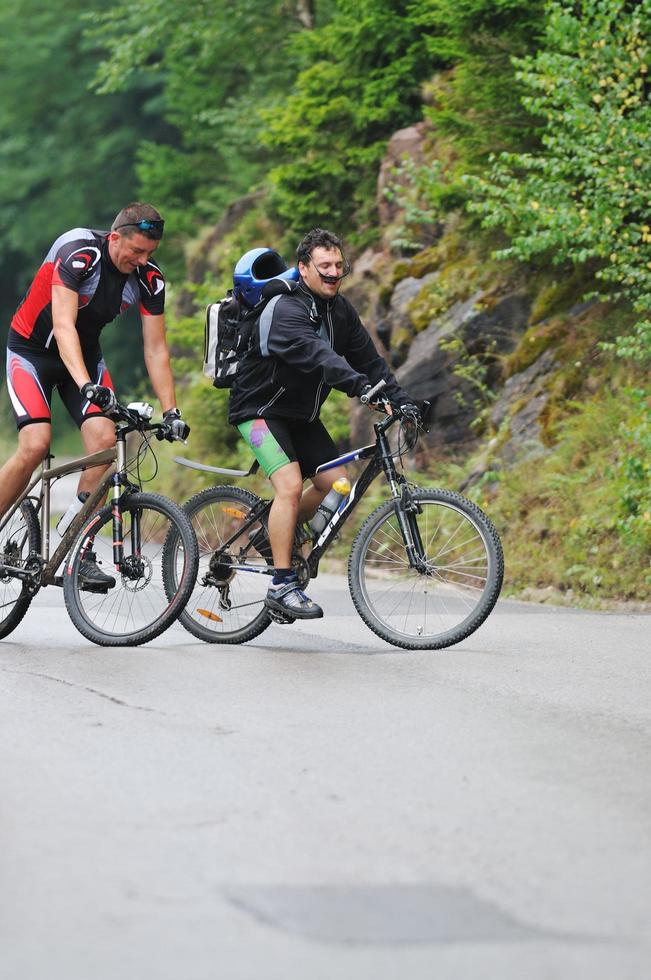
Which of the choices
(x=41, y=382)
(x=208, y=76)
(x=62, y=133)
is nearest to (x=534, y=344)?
(x=41, y=382)

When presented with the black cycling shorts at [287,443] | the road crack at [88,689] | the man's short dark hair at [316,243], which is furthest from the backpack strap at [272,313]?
the road crack at [88,689]

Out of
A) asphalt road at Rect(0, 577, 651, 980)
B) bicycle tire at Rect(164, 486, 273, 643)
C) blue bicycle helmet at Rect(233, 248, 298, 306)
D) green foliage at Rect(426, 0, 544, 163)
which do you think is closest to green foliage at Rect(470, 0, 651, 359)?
green foliage at Rect(426, 0, 544, 163)

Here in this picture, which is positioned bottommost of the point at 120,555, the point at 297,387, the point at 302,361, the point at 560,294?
the point at 120,555

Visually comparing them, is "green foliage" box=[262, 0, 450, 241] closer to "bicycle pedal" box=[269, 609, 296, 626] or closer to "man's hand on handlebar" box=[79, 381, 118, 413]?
"man's hand on handlebar" box=[79, 381, 118, 413]

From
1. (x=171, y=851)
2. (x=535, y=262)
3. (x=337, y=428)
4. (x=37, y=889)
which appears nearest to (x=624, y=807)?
(x=171, y=851)

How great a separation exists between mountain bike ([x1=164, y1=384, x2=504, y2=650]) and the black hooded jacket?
1.07 feet

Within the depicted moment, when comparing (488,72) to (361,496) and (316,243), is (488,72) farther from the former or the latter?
(361,496)

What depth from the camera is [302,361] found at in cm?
866

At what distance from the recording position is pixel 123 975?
372 cm

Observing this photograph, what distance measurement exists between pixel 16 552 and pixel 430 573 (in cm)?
223

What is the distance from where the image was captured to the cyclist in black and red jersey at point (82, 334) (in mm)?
8734

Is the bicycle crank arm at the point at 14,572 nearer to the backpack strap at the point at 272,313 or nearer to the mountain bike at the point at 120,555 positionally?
the mountain bike at the point at 120,555

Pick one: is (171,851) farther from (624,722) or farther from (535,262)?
(535,262)

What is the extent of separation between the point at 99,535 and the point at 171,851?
4.36 metres
